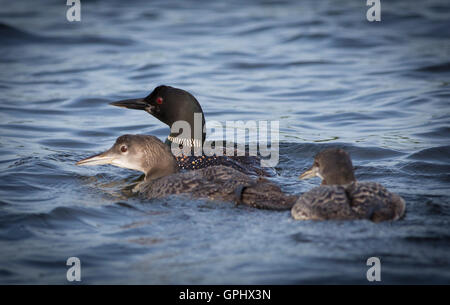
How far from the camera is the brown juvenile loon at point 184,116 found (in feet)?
20.4

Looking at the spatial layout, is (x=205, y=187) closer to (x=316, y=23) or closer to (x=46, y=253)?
(x=46, y=253)

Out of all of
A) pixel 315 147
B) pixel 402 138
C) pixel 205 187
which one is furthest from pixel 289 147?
pixel 205 187

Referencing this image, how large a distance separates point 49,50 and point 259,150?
22.4 feet

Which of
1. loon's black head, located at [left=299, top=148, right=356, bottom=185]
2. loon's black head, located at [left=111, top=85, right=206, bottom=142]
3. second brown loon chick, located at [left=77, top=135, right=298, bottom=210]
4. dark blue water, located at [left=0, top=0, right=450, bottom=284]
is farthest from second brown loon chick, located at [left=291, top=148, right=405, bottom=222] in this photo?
loon's black head, located at [left=111, top=85, right=206, bottom=142]

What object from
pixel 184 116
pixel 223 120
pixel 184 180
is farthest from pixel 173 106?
pixel 223 120

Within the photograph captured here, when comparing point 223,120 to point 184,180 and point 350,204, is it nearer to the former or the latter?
point 184,180

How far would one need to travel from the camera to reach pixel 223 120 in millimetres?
8719

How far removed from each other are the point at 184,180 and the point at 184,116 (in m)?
1.44

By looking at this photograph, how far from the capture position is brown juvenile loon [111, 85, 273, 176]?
6.22 metres

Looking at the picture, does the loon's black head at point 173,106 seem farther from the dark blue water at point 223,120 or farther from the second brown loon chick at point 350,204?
the second brown loon chick at point 350,204

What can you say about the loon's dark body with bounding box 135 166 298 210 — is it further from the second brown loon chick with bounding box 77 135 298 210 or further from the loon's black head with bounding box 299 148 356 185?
the loon's black head with bounding box 299 148 356 185

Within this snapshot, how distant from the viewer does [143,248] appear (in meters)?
4.32

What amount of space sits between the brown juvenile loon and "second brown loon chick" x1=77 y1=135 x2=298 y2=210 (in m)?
0.49
